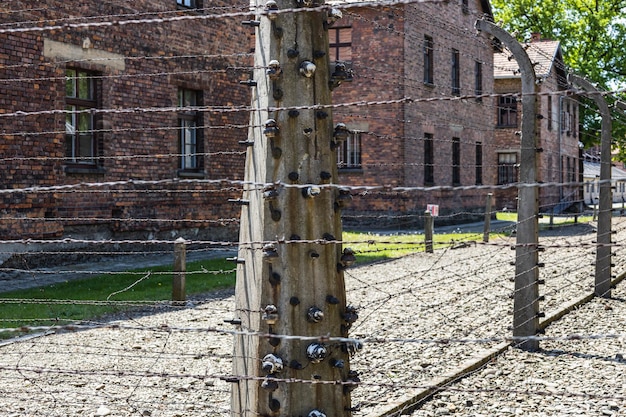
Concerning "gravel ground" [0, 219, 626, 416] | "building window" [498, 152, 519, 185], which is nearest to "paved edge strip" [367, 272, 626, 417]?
"gravel ground" [0, 219, 626, 416]

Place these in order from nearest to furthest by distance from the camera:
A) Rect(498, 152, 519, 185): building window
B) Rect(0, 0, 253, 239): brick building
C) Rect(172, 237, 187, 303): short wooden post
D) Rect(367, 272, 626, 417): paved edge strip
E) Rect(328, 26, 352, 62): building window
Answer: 1. Rect(367, 272, 626, 417): paved edge strip
2. Rect(172, 237, 187, 303): short wooden post
3. Rect(0, 0, 253, 239): brick building
4. Rect(328, 26, 352, 62): building window
5. Rect(498, 152, 519, 185): building window

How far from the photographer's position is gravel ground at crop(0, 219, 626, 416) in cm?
591

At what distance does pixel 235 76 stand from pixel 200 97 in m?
1.54

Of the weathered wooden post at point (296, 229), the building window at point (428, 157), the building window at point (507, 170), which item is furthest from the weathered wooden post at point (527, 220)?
the building window at point (507, 170)

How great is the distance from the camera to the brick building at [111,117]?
45.9 feet

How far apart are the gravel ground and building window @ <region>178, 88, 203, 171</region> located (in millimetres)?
7775

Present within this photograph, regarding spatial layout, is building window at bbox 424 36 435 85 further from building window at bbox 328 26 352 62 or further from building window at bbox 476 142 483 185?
building window at bbox 476 142 483 185

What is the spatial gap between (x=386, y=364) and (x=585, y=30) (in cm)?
4232

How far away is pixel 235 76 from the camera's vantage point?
20.1 meters

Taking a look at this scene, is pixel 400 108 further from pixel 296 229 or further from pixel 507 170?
pixel 296 229

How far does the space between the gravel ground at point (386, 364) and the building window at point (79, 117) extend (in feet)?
18.2

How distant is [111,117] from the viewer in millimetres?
16203

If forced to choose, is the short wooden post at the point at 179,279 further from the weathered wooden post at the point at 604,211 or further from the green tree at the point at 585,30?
the green tree at the point at 585,30

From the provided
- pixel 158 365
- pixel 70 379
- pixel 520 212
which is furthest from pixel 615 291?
pixel 70 379
